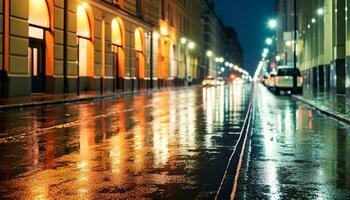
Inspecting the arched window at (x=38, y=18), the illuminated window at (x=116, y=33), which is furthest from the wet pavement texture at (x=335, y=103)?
the illuminated window at (x=116, y=33)

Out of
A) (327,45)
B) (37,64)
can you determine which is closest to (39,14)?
(37,64)

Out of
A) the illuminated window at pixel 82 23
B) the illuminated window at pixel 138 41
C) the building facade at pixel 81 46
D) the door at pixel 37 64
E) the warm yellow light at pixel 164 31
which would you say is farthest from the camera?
the warm yellow light at pixel 164 31

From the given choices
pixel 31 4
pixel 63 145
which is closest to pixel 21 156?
pixel 63 145

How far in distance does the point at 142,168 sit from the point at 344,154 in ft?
14.5

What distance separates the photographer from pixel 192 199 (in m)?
7.39

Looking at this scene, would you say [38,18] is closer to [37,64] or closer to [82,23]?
[37,64]

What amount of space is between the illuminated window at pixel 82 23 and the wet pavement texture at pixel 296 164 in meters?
29.7

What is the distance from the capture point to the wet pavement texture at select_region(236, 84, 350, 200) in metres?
7.95

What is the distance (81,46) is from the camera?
46.0 meters

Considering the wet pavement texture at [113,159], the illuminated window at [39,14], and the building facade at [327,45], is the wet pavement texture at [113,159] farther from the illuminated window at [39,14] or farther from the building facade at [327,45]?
the building facade at [327,45]

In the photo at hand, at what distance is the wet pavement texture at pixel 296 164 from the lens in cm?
795

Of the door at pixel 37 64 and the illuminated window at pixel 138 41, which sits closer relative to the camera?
the door at pixel 37 64

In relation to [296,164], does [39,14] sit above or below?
above

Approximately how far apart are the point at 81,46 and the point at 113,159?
118ft
